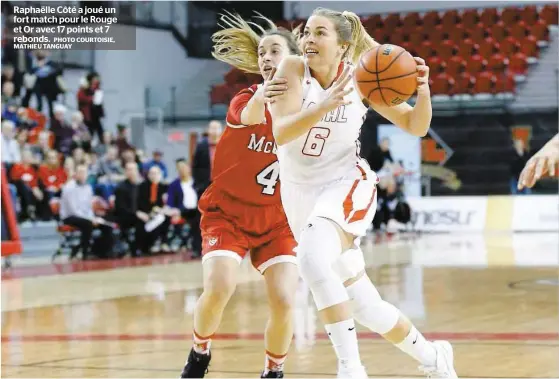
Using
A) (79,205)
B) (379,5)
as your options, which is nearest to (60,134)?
(79,205)

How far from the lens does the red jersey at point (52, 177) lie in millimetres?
15664

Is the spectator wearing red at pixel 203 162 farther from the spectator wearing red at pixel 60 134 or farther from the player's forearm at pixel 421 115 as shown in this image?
the player's forearm at pixel 421 115

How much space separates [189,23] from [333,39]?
21481 millimetres

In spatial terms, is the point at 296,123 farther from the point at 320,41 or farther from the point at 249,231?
the point at 249,231

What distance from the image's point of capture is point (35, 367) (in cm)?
591

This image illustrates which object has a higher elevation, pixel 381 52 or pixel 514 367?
pixel 381 52

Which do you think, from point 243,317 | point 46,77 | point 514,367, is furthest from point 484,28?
point 514,367

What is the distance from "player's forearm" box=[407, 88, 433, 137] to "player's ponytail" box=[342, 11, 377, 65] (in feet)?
1.41

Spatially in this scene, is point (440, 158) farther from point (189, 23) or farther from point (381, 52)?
point (381, 52)

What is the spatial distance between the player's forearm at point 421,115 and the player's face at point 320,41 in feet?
1.48

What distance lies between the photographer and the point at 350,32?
15.6 ft

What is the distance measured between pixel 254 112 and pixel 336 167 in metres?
0.52

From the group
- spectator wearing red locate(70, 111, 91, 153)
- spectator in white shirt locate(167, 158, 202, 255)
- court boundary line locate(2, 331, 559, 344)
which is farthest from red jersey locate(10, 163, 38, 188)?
court boundary line locate(2, 331, 559, 344)

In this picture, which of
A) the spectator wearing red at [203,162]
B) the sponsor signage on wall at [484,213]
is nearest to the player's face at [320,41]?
the spectator wearing red at [203,162]
